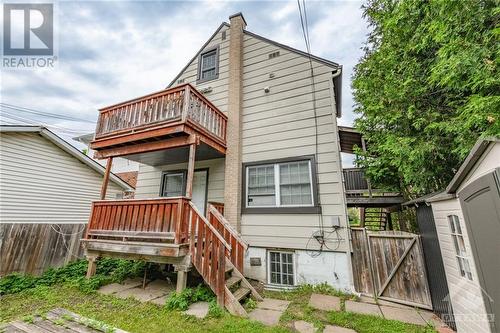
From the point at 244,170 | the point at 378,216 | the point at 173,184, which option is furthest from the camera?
the point at 378,216

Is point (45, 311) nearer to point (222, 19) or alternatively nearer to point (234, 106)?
point (234, 106)

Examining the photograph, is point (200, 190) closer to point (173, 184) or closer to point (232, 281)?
point (173, 184)

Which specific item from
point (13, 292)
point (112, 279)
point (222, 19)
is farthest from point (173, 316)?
point (222, 19)

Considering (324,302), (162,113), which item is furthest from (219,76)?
(324,302)

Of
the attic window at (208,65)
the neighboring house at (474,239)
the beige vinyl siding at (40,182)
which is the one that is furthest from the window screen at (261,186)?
the beige vinyl siding at (40,182)

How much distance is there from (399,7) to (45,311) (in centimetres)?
1026

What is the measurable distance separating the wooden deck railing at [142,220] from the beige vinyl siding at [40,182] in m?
4.43

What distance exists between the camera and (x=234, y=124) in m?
6.80

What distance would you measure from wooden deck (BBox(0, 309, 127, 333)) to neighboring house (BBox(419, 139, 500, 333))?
4.90m

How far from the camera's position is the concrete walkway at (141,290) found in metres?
4.48

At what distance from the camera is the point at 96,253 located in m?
5.36

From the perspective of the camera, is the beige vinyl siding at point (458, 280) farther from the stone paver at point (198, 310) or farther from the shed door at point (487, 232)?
the stone paver at point (198, 310)

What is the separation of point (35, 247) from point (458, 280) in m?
10.1

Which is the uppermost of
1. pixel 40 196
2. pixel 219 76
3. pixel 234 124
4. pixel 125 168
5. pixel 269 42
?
pixel 269 42
